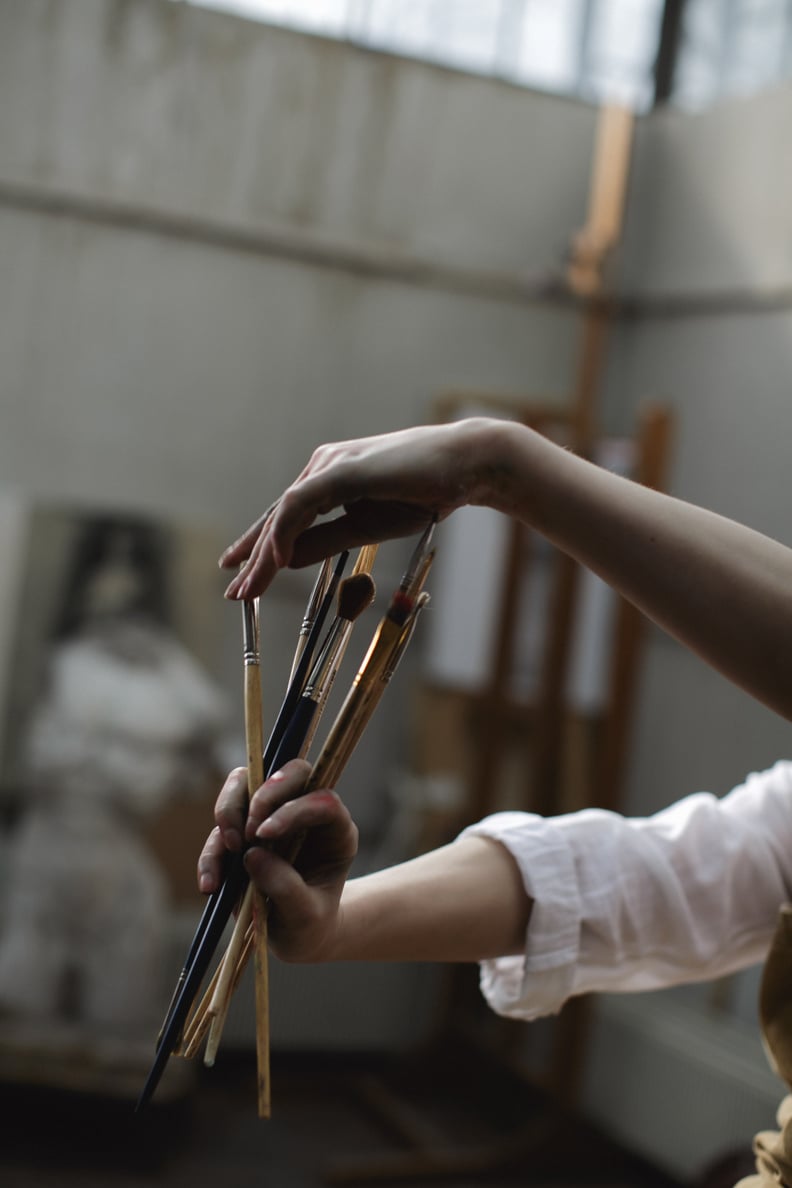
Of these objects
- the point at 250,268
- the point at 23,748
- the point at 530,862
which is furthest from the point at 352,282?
the point at 530,862

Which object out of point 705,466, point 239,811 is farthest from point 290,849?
point 705,466

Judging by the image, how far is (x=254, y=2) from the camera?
3580 mm

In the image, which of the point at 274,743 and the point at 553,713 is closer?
the point at 274,743

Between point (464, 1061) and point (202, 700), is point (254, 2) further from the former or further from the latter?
point (464, 1061)

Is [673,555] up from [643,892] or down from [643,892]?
up

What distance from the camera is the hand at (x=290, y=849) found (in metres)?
0.81

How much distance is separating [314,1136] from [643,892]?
2418 mm

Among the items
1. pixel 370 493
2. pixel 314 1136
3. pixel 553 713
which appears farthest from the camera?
pixel 553 713

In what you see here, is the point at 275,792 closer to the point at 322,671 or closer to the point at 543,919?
the point at 322,671

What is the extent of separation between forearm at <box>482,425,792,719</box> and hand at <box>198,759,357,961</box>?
8.2 inches

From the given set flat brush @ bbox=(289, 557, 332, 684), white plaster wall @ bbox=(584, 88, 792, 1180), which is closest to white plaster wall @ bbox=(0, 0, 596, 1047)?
white plaster wall @ bbox=(584, 88, 792, 1180)

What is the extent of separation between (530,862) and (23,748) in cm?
236

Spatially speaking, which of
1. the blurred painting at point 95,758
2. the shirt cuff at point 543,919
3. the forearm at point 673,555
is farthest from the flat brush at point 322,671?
the blurred painting at point 95,758

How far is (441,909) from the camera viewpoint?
3.49 ft
